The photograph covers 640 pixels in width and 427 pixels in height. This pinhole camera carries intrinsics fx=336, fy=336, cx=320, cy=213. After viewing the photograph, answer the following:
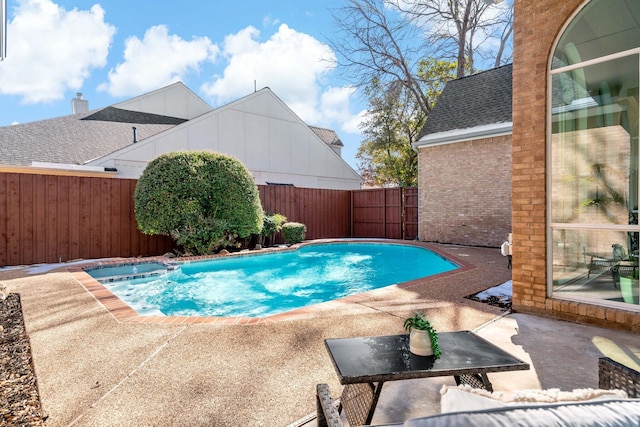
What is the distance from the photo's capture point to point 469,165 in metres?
10.9

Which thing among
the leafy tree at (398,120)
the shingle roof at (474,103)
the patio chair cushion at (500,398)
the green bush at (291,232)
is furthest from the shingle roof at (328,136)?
the patio chair cushion at (500,398)

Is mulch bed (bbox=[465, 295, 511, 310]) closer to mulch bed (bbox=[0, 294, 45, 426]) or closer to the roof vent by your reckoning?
mulch bed (bbox=[0, 294, 45, 426])

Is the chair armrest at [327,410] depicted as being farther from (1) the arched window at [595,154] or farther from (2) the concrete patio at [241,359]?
(1) the arched window at [595,154]

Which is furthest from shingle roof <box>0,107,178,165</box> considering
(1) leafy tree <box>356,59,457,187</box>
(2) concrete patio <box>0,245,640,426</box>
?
(1) leafy tree <box>356,59,457,187</box>

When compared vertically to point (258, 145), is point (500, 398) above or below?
below

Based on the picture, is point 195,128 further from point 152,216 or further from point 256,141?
point 152,216

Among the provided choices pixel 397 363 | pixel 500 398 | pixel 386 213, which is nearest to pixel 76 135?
pixel 386 213

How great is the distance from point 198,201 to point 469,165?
Result: 843cm

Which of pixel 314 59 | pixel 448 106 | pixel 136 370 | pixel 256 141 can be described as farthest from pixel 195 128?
pixel 136 370

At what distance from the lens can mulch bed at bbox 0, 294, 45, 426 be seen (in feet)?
6.44

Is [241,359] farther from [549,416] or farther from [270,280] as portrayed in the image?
[270,280]

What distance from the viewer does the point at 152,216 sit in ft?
28.0

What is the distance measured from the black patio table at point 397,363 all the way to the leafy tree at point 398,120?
58.0ft

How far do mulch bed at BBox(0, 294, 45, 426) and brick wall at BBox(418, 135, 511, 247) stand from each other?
10.9m
